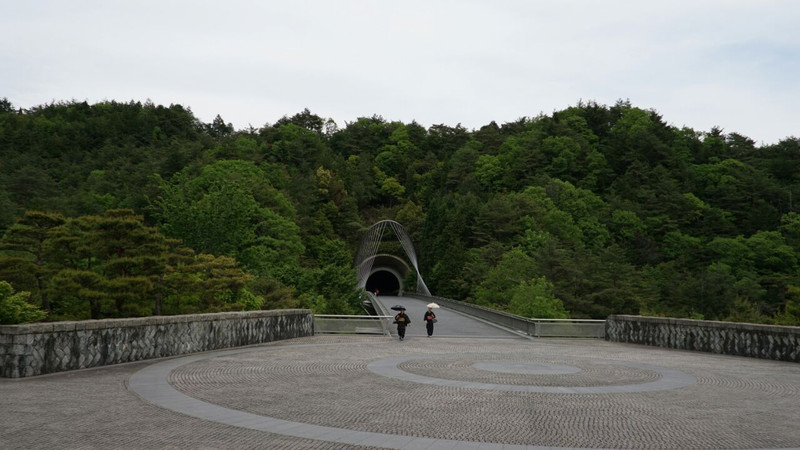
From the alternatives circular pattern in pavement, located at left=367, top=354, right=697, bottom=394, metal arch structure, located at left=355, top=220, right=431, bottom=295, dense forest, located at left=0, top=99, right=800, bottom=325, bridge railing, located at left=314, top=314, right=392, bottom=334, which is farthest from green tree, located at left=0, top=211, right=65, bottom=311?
metal arch structure, located at left=355, top=220, right=431, bottom=295

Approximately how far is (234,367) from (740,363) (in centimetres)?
1433

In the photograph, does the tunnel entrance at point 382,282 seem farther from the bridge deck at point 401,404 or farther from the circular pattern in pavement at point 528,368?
the circular pattern in pavement at point 528,368

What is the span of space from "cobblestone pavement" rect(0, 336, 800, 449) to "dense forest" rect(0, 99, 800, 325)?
14.9ft

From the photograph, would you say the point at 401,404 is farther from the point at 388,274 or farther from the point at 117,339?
the point at 388,274

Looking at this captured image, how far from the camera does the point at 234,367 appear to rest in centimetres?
1518

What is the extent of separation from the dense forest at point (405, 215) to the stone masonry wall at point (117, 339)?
2.95 ft

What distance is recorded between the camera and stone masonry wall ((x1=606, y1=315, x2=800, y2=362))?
751 inches

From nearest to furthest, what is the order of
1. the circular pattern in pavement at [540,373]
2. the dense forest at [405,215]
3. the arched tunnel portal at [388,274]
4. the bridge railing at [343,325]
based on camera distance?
the circular pattern in pavement at [540,373] < the bridge railing at [343,325] < the dense forest at [405,215] < the arched tunnel portal at [388,274]

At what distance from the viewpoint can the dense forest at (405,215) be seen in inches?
1273

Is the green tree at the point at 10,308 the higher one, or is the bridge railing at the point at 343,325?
the green tree at the point at 10,308

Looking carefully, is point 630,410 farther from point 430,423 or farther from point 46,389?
point 46,389

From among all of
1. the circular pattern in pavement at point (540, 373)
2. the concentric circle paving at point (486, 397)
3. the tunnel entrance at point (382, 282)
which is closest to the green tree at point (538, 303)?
the concentric circle paving at point (486, 397)

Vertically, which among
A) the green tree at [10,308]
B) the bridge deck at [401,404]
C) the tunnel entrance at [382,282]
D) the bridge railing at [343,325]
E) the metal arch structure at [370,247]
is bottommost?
the tunnel entrance at [382,282]

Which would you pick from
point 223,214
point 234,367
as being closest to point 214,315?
point 234,367
